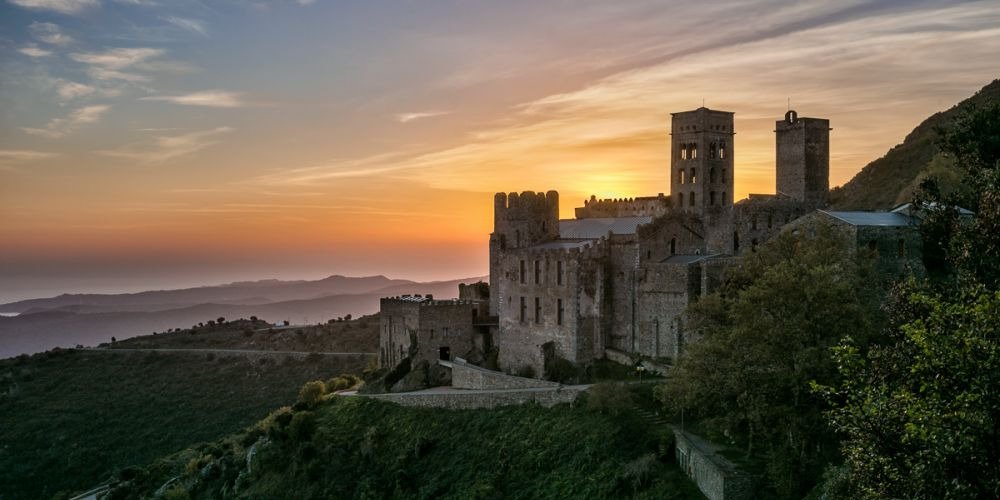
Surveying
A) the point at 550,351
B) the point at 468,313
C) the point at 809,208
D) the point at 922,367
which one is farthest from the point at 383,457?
the point at 922,367

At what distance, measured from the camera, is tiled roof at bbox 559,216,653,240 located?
186ft

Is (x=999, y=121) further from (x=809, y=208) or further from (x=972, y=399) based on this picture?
(x=809, y=208)

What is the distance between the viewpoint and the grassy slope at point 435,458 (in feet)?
121

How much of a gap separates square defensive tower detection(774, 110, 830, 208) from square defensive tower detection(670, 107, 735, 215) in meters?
4.12

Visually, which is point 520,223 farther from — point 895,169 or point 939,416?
point 895,169

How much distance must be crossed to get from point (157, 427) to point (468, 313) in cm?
3535

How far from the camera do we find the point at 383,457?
47344 mm

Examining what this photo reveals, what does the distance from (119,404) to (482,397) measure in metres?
52.8

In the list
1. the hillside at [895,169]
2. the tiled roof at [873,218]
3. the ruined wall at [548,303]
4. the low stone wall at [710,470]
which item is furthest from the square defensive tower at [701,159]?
the low stone wall at [710,470]

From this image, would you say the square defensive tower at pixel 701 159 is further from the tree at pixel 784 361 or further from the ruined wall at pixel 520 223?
the tree at pixel 784 361

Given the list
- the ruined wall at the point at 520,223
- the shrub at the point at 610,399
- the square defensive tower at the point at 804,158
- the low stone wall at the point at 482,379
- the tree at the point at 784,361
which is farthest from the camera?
the square defensive tower at the point at 804,158

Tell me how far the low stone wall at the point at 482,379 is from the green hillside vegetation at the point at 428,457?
11.1ft

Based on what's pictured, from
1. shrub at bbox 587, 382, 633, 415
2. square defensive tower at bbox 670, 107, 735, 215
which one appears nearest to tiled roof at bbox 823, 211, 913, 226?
shrub at bbox 587, 382, 633, 415

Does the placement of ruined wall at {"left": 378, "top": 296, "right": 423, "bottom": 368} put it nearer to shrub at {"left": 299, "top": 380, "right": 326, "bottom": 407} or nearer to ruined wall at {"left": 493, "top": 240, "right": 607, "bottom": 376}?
shrub at {"left": 299, "top": 380, "right": 326, "bottom": 407}
